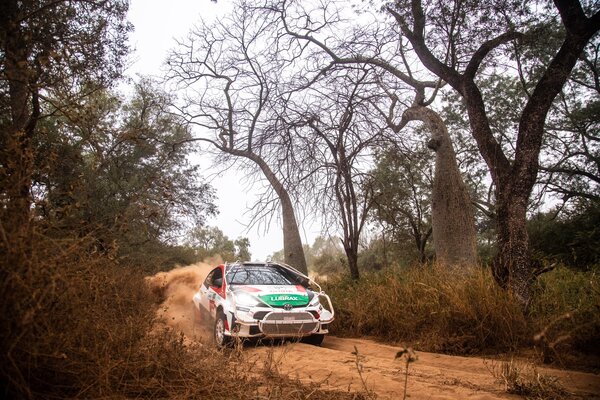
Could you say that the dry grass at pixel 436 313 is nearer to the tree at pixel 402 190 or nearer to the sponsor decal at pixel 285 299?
the sponsor decal at pixel 285 299

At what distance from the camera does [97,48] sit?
930 centimetres

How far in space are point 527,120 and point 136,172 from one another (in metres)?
15.2

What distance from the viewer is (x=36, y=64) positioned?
6.12 meters

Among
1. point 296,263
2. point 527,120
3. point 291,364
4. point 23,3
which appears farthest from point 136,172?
point 527,120

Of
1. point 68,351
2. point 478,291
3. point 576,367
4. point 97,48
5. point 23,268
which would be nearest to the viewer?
point 23,268

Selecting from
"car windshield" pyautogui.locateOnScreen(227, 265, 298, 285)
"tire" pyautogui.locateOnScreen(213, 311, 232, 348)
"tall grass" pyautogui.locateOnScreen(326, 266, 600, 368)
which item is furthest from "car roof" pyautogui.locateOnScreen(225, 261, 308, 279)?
"tall grass" pyautogui.locateOnScreen(326, 266, 600, 368)

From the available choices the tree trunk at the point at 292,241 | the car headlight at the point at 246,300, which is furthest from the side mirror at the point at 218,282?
the tree trunk at the point at 292,241

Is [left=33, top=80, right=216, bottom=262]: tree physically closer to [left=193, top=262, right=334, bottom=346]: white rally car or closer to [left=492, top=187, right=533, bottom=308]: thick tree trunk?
[left=193, top=262, right=334, bottom=346]: white rally car

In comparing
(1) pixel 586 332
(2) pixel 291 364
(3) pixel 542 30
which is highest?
(3) pixel 542 30

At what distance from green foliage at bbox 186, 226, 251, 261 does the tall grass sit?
41.5ft

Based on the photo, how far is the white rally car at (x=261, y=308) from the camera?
7359 mm

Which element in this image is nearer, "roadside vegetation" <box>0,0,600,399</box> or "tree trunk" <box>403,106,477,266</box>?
"roadside vegetation" <box>0,0,600,399</box>

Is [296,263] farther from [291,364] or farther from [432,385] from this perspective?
[432,385]

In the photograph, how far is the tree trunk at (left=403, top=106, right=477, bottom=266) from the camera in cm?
1064
